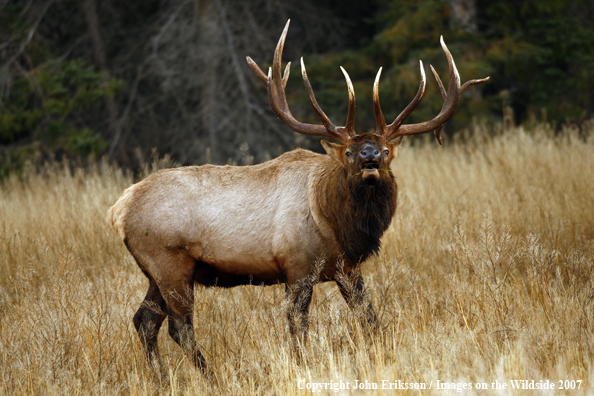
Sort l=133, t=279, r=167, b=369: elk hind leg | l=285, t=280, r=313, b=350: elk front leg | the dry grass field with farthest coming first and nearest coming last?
1. l=133, t=279, r=167, b=369: elk hind leg
2. l=285, t=280, r=313, b=350: elk front leg
3. the dry grass field

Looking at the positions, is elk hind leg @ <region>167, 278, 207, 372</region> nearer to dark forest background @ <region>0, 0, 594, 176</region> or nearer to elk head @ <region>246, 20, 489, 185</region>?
elk head @ <region>246, 20, 489, 185</region>

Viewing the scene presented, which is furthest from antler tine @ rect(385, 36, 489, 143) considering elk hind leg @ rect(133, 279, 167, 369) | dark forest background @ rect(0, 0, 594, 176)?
dark forest background @ rect(0, 0, 594, 176)

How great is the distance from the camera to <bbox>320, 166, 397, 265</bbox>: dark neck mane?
4.15 meters

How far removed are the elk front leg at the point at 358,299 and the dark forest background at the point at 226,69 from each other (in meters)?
7.35

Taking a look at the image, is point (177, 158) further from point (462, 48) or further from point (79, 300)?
point (79, 300)

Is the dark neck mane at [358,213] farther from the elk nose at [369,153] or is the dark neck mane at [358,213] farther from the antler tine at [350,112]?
the antler tine at [350,112]

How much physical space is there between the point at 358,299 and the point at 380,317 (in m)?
0.30

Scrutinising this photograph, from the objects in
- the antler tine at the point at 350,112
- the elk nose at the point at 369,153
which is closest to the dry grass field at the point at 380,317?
the elk nose at the point at 369,153

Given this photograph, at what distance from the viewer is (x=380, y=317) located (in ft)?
14.2

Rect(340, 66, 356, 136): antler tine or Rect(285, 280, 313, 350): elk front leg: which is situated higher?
Rect(340, 66, 356, 136): antler tine

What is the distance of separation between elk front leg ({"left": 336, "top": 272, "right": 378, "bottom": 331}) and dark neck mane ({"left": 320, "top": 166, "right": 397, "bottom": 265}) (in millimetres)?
187

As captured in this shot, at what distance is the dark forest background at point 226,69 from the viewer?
1146 cm

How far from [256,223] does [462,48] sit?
8.64 meters

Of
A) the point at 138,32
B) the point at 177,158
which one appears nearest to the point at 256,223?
the point at 177,158
